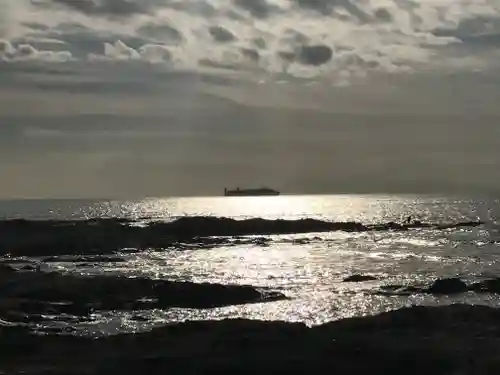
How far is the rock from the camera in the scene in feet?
130

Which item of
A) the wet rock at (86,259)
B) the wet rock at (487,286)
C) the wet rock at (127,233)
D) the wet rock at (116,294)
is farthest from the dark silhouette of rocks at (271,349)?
the wet rock at (127,233)

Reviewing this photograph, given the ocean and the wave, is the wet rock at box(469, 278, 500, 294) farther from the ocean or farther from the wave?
the wave

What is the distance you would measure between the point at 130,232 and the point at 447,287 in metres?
54.8

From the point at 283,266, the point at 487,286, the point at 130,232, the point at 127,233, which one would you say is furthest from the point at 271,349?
the point at 130,232

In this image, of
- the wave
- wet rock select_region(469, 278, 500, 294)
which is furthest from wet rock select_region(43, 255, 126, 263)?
wet rock select_region(469, 278, 500, 294)

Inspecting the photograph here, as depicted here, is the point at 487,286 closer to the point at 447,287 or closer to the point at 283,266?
the point at 447,287

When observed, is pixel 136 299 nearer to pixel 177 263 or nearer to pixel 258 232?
pixel 177 263

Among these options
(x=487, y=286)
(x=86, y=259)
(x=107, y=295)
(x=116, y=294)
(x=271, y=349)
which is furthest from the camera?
(x=86, y=259)

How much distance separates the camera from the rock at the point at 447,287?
39.7 m

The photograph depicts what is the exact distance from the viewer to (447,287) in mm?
40031

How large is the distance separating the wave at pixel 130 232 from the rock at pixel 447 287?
41102mm

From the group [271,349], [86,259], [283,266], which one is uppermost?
[271,349]

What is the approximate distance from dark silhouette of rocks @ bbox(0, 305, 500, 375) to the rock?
11587mm

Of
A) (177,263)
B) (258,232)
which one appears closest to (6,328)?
(177,263)
